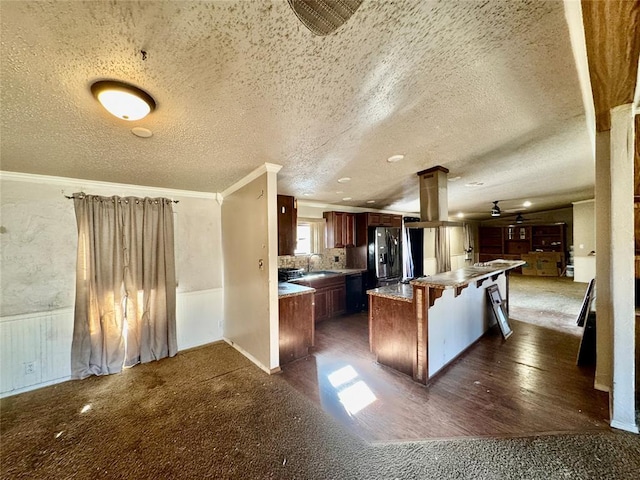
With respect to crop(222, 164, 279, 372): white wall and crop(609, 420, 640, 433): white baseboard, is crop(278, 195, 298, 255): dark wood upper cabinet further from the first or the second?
crop(609, 420, 640, 433): white baseboard

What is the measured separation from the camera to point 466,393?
2242 mm

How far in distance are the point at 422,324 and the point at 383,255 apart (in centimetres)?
278

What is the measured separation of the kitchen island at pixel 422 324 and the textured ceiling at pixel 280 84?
1469 millimetres

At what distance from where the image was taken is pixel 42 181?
2.63m

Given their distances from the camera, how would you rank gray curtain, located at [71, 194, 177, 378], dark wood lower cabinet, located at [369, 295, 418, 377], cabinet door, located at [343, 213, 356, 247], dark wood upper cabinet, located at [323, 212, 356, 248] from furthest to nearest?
cabinet door, located at [343, 213, 356, 247] → dark wood upper cabinet, located at [323, 212, 356, 248] → gray curtain, located at [71, 194, 177, 378] → dark wood lower cabinet, located at [369, 295, 418, 377]

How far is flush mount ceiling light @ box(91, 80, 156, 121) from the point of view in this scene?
124 centimetres

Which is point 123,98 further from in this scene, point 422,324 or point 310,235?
point 310,235

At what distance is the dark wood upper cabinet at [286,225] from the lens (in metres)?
3.45

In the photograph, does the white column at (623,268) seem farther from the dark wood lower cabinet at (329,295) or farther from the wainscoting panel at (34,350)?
the wainscoting panel at (34,350)

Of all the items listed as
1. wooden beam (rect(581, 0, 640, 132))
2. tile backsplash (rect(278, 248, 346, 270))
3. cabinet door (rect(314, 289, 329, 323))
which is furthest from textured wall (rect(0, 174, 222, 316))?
wooden beam (rect(581, 0, 640, 132))

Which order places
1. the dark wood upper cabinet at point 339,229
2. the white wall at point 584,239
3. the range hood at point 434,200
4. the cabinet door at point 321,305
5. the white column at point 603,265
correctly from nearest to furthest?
the white column at point 603,265 < the range hood at point 434,200 < the cabinet door at point 321,305 < the dark wood upper cabinet at point 339,229 < the white wall at point 584,239

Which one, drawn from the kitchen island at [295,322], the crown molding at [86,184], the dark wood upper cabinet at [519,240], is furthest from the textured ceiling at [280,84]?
the dark wood upper cabinet at [519,240]

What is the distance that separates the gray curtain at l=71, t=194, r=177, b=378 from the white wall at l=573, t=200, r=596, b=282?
10.2 metres

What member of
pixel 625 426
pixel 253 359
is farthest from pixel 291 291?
pixel 625 426
